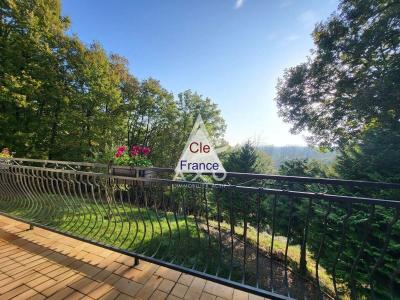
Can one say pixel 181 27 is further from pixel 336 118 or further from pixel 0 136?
pixel 0 136

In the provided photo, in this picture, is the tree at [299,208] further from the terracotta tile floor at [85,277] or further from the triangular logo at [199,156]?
the terracotta tile floor at [85,277]

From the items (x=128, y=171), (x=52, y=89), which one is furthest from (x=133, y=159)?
(x=52, y=89)

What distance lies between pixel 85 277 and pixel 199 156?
6.42 feet

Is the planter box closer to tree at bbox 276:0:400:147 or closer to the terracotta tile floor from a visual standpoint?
the terracotta tile floor

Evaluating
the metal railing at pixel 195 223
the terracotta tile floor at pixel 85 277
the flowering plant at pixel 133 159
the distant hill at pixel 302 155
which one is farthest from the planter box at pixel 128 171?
the distant hill at pixel 302 155

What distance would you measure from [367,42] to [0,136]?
15739 millimetres

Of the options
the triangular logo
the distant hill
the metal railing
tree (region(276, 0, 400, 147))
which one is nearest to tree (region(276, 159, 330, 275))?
the metal railing

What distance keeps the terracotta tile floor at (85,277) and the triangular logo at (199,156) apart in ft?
4.02

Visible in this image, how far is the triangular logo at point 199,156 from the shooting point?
2.87 m

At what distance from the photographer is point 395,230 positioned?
2455mm

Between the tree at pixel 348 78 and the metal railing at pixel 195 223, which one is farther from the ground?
the tree at pixel 348 78

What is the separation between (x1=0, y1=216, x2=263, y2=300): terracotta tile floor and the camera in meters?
1.83

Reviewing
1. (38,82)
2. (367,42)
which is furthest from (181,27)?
(38,82)

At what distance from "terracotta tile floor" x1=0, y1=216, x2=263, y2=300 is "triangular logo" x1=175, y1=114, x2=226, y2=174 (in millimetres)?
1224
